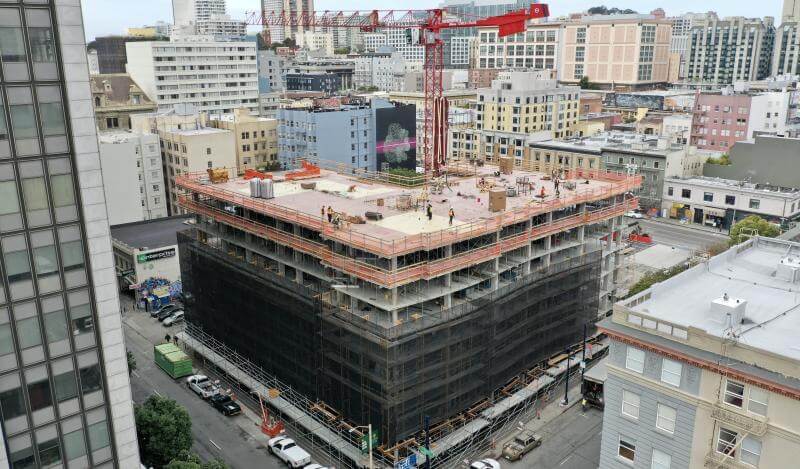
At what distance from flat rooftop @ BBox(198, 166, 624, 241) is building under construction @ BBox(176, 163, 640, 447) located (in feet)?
0.78

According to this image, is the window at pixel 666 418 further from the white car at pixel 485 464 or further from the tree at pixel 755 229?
the tree at pixel 755 229

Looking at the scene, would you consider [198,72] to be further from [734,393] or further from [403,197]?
[734,393]

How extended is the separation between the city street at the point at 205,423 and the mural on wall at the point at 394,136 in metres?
63.3

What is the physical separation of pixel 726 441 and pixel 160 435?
36.6 m

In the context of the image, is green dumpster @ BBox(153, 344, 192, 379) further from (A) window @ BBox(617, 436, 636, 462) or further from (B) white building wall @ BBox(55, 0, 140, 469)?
(A) window @ BBox(617, 436, 636, 462)

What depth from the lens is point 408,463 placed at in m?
48.9

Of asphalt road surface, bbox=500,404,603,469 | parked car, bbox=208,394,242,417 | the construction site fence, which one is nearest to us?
the construction site fence

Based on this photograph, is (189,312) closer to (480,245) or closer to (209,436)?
(209,436)

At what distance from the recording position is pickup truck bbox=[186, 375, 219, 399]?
202 ft

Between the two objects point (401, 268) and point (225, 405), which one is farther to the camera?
point (225, 405)

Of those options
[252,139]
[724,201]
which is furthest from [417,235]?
[724,201]

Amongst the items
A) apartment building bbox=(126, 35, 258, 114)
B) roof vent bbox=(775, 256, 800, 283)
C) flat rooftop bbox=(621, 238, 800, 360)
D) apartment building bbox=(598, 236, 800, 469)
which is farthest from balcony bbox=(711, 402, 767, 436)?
apartment building bbox=(126, 35, 258, 114)

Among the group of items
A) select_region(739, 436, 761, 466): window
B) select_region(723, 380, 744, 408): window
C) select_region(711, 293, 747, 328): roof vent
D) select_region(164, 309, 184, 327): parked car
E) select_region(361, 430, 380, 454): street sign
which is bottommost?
select_region(164, 309, 184, 327): parked car

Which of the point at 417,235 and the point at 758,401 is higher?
the point at 417,235
